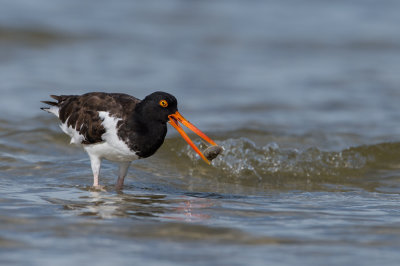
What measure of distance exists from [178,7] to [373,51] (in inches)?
286

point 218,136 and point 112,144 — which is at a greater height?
point 218,136

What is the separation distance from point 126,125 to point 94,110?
1.86 feet

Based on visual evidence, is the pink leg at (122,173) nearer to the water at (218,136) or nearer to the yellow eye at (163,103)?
the water at (218,136)

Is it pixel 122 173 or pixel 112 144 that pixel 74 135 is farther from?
pixel 112 144

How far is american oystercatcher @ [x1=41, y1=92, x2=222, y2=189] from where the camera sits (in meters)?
6.95

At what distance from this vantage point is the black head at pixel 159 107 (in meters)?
6.94

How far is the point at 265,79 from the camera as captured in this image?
14.7 meters

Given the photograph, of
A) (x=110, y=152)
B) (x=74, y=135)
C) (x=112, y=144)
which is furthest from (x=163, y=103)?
(x=74, y=135)

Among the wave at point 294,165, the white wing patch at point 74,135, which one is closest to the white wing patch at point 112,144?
the white wing patch at point 74,135

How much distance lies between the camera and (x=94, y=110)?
7352 mm

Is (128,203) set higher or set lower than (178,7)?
lower

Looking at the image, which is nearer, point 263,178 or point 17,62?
point 263,178

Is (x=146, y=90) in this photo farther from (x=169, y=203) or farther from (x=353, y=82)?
(x=169, y=203)

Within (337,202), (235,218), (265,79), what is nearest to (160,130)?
(235,218)
